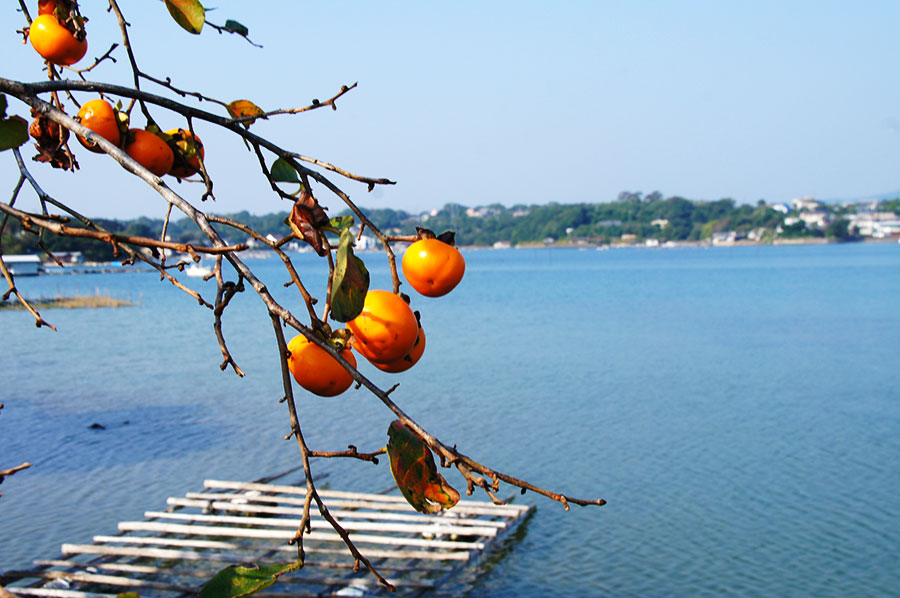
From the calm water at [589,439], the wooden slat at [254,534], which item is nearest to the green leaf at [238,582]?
the wooden slat at [254,534]

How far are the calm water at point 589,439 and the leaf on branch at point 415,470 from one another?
32.9 ft

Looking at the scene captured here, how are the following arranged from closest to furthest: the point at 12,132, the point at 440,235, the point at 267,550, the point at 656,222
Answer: the point at 440,235, the point at 12,132, the point at 267,550, the point at 656,222

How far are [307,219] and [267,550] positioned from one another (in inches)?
383

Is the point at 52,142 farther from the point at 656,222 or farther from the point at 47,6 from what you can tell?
the point at 656,222

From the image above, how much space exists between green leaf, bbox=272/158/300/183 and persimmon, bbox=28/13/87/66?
22.9 inches

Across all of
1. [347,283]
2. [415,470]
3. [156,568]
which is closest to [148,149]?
[347,283]

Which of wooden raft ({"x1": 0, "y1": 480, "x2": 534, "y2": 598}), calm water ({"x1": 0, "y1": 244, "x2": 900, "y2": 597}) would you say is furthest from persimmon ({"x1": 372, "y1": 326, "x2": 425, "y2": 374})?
calm water ({"x1": 0, "y1": 244, "x2": 900, "y2": 597})

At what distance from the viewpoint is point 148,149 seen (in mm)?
1368

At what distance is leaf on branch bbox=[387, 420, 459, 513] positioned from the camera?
0.95 metres

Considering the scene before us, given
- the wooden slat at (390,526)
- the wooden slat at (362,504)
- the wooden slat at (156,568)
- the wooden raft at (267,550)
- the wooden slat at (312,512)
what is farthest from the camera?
the wooden slat at (362,504)

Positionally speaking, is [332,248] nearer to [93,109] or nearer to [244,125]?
[244,125]

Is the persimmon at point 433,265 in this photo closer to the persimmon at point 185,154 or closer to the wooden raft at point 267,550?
the persimmon at point 185,154

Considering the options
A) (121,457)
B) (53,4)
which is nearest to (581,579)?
(121,457)

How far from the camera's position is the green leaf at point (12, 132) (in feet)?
4.36
